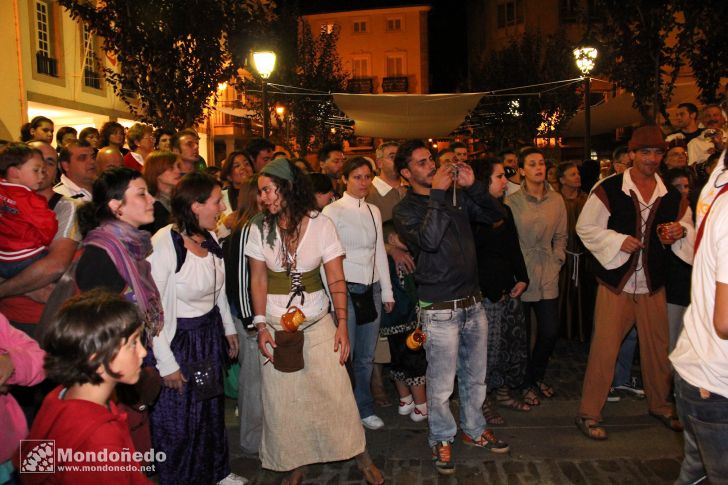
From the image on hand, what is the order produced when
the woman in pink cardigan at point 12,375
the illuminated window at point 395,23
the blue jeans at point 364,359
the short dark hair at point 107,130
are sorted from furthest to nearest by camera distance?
the illuminated window at point 395,23 → the short dark hair at point 107,130 → the blue jeans at point 364,359 → the woman in pink cardigan at point 12,375

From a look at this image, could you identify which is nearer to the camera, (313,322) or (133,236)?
(133,236)

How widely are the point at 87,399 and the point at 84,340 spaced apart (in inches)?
9.0

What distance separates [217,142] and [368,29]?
15.2 metres

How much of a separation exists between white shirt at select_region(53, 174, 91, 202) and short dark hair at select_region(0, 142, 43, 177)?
1117 millimetres

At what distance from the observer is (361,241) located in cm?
554

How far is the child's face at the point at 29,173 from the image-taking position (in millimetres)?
4164

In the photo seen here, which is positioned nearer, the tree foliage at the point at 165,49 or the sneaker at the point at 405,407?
the sneaker at the point at 405,407

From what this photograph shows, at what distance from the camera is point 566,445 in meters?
4.98

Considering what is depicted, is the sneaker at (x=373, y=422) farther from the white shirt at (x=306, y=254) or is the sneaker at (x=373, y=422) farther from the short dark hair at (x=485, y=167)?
the short dark hair at (x=485, y=167)

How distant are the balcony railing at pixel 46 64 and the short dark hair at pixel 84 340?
1707 centimetres

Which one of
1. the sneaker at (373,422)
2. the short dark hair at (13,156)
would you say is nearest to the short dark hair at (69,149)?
the short dark hair at (13,156)

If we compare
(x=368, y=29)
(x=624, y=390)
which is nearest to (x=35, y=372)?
(x=624, y=390)

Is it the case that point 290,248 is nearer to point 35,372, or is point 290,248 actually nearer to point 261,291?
point 261,291

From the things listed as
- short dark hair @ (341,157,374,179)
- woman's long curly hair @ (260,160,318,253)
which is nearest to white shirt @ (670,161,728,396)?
woman's long curly hair @ (260,160,318,253)
